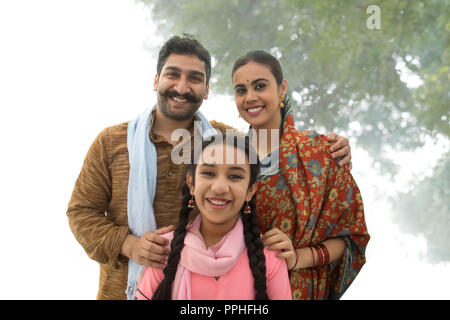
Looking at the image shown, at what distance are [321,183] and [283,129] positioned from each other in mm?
313

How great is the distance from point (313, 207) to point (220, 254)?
473 millimetres

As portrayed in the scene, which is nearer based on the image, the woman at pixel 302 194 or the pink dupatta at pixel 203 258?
the pink dupatta at pixel 203 258

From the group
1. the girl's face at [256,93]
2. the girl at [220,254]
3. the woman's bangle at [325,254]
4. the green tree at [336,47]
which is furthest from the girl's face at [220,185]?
the green tree at [336,47]

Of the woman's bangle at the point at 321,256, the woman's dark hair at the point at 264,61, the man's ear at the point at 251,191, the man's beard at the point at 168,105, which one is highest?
the woman's dark hair at the point at 264,61

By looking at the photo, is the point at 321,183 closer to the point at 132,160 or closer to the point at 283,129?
the point at 283,129

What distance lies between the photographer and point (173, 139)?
1752mm

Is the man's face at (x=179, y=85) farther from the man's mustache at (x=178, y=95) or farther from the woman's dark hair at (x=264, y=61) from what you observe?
the woman's dark hair at (x=264, y=61)

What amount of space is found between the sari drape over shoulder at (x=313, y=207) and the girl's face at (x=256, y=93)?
134mm

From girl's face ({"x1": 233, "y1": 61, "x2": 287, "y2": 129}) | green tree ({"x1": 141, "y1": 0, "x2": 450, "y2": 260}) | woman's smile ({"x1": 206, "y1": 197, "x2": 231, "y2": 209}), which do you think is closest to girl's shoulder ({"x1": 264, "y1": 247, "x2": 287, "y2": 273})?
woman's smile ({"x1": 206, "y1": 197, "x2": 231, "y2": 209})

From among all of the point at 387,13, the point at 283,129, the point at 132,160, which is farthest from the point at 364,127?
the point at 132,160

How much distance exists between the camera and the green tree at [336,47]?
4387 millimetres

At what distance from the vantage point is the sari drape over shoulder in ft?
5.20

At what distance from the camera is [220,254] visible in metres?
1.36

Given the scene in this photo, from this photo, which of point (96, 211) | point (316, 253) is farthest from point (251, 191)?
point (96, 211)
